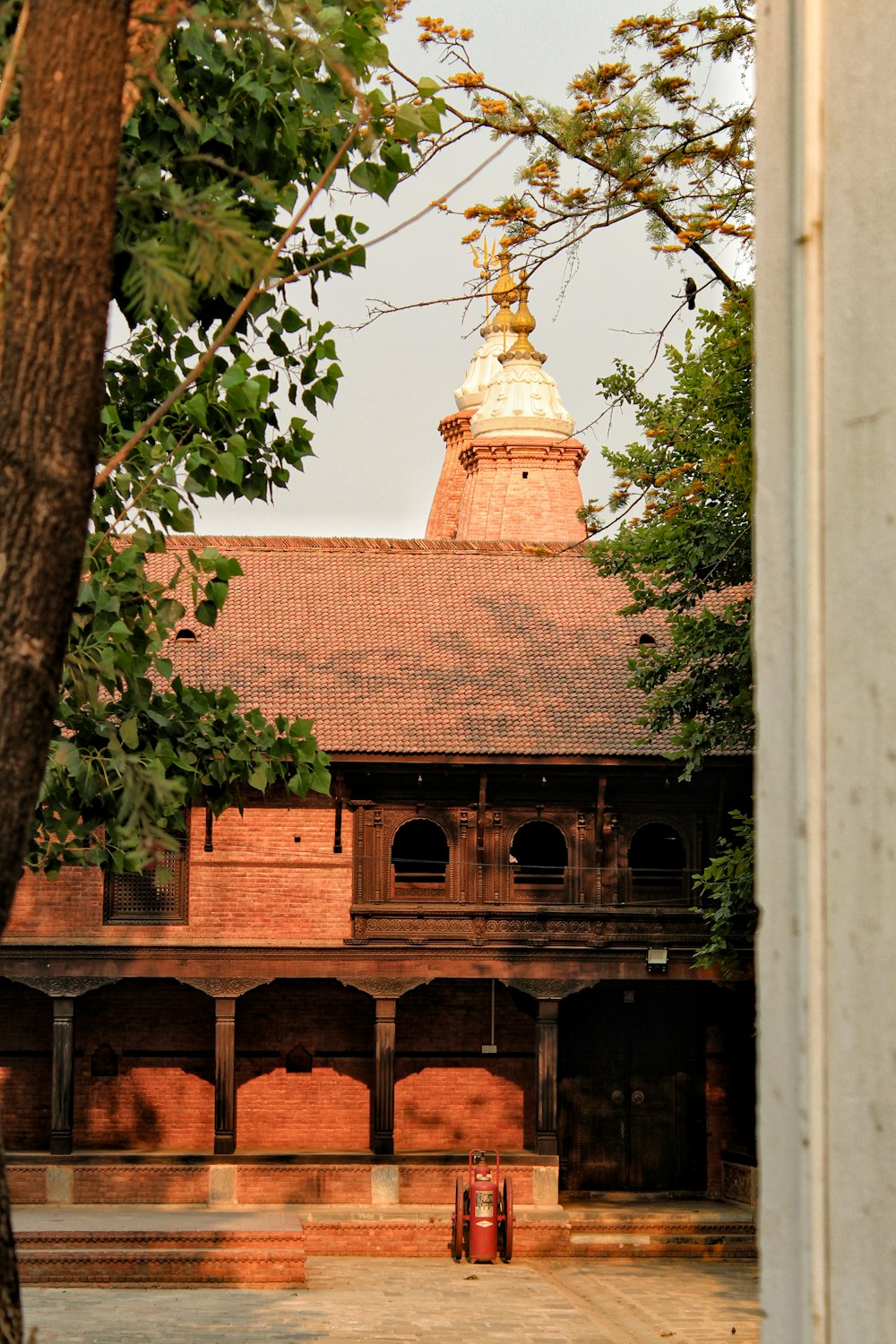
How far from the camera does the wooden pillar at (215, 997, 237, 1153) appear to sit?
21625 mm

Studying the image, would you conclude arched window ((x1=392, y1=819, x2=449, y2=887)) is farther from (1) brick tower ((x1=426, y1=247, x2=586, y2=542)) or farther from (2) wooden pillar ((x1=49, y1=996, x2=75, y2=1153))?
(1) brick tower ((x1=426, y1=247, x2=586, y2=542))

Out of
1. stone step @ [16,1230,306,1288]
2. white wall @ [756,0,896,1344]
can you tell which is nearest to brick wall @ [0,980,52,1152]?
stone step @ [16,1230,306,1288]

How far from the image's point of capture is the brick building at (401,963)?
2186 cm

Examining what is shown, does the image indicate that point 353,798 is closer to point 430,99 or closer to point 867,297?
point 430,99

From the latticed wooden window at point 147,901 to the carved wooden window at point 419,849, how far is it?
2770 millimetres

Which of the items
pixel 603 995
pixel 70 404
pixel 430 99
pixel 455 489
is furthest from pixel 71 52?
pixel 455 489

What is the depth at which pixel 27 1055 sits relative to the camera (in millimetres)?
23172

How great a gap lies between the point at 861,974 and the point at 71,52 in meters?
2.68

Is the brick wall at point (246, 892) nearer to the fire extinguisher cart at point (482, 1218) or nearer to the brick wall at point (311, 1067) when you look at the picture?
the brick wall at point (311, 1067)

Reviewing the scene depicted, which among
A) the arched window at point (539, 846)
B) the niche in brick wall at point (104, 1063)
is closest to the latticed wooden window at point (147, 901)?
the niche in brick wall at point (104, 1063)

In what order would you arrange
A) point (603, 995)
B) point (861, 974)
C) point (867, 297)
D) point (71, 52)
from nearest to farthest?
point (861, 974)
point (867, 297)
point (71, 52)
point (603, 995)

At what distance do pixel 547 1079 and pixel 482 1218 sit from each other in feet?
9.70

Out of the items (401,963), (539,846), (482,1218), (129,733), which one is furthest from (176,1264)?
(129,733)

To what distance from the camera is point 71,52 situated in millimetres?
4012
